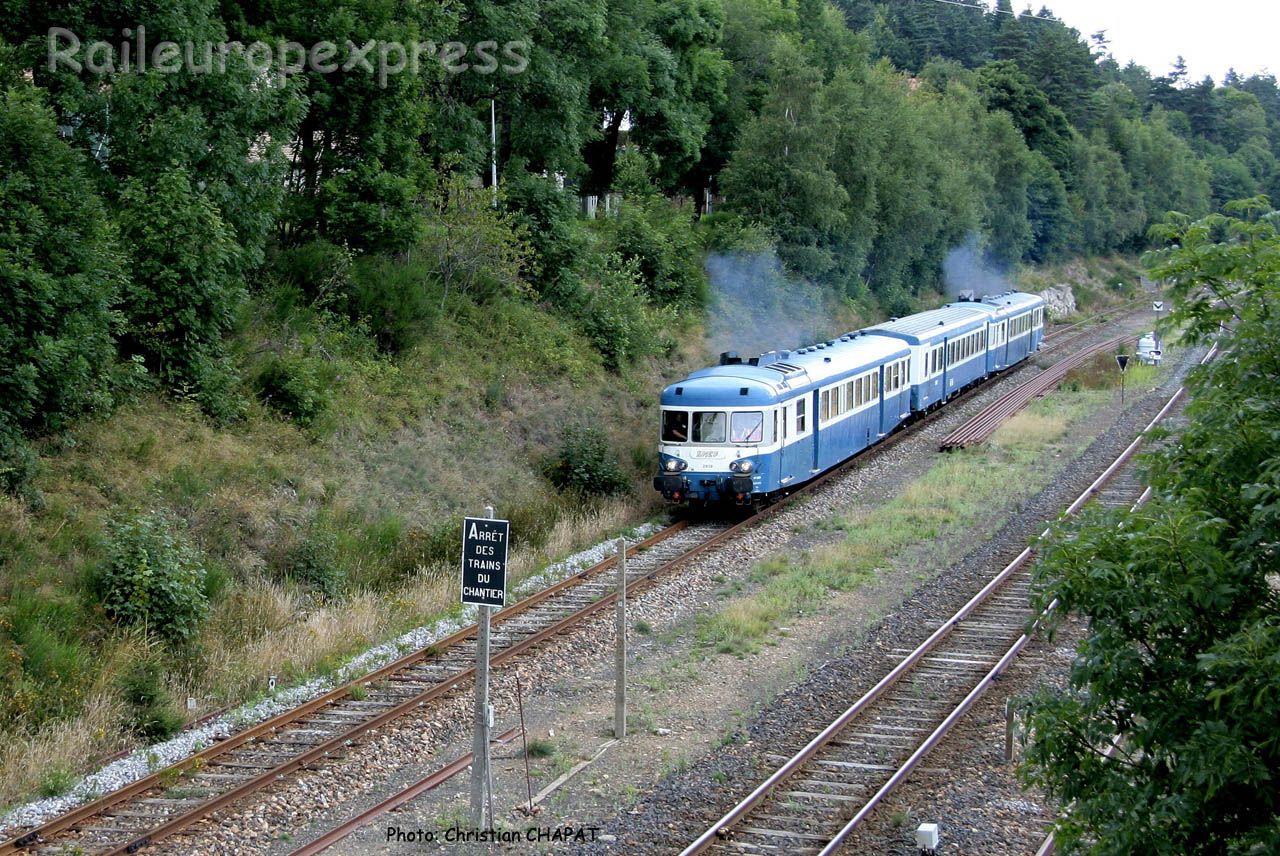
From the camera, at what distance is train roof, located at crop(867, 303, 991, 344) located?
30078mm

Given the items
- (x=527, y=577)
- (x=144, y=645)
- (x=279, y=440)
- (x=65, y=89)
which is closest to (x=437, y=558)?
(x=527, y=577)

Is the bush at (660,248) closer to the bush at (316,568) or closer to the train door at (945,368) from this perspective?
the train door at (945,368)

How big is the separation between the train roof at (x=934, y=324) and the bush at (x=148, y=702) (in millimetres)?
20935

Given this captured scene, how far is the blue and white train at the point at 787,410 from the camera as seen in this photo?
20.7 m

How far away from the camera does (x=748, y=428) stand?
811 inches

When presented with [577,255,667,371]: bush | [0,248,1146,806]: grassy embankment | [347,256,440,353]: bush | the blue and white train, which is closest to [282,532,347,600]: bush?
[0,248,1146,806]: grassy embankment

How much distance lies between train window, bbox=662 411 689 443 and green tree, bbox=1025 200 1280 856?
47.7 ft

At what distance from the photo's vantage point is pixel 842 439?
2483 cm

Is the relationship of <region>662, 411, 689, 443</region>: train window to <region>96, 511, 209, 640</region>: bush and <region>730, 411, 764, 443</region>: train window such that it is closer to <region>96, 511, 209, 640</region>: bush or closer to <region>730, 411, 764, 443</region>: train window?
<region>730, 411, 764, 443</region>: train window

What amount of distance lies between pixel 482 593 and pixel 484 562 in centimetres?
26

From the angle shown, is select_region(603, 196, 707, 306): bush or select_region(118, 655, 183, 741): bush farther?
select_region(603, 196, 707, 306): bush

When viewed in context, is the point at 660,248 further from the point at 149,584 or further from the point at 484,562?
the point at 484,562

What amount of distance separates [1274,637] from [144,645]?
1156 cm

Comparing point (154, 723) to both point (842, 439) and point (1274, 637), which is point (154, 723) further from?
point (842, 439)
